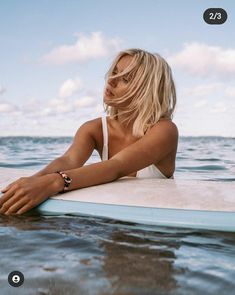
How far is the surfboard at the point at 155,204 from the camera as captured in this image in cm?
220

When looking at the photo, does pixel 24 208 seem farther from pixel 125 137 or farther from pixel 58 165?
pixel 125 137

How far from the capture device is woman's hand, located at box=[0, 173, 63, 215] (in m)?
2.32

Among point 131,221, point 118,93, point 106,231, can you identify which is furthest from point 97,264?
point 118,93

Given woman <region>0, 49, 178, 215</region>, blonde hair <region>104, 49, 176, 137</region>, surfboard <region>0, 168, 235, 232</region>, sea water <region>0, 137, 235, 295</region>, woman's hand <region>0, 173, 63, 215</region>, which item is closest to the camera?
sea water <region>0, 137, 235, 295</region>

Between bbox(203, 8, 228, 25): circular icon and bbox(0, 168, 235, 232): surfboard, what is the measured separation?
2.77 feet

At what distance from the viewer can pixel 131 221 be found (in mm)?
2277

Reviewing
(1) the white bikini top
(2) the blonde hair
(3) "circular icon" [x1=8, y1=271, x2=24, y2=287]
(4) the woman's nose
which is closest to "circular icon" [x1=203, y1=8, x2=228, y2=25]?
(2) the blonde hair

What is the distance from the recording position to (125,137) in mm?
2980

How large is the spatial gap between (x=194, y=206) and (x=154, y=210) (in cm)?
19

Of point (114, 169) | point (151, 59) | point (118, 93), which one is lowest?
point (114, 169)

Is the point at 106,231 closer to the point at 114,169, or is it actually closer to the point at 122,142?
the point at 114,169

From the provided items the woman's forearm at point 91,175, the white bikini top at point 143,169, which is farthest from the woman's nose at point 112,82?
the woman's forearm at point 91,175

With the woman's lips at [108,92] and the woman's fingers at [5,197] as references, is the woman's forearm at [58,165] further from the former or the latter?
the woman's lips at [108,92]

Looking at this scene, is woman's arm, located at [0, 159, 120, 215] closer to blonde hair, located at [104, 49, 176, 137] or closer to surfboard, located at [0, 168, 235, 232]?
surfboard, located at [0, 168, 235, 232]
